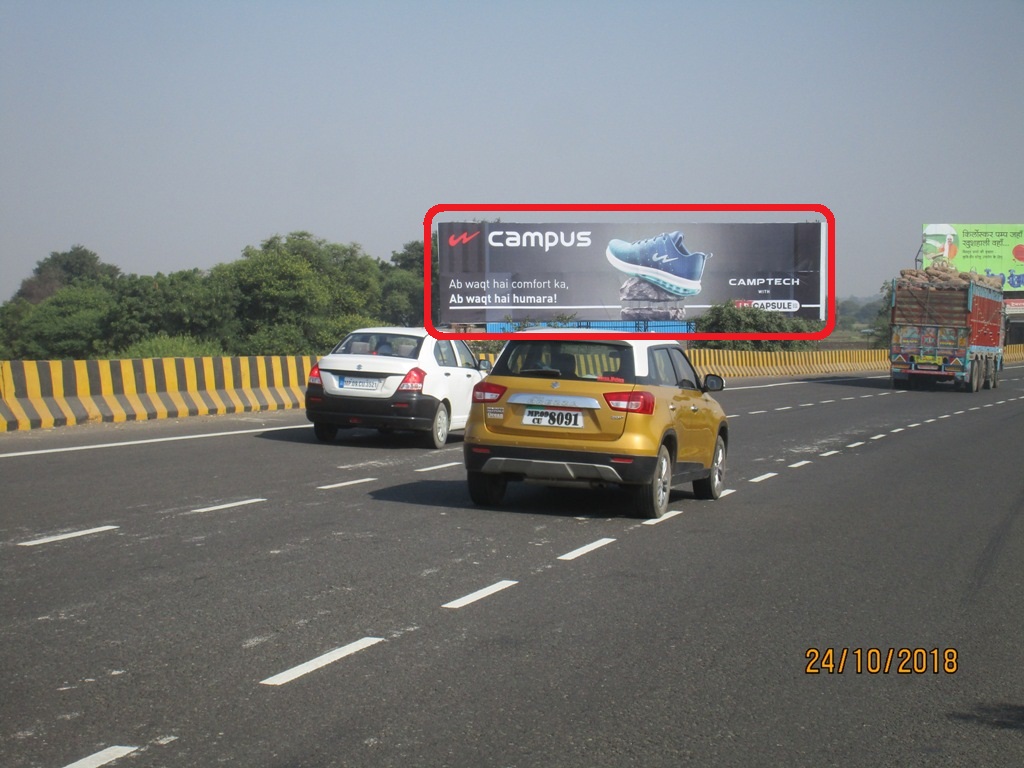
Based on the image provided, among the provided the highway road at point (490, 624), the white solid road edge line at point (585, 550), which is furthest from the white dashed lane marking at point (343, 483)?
the white solid road edge line at point (585, 550)

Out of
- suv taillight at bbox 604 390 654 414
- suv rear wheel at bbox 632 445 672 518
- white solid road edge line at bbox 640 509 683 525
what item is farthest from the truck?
suv taillight at bbox 604 390 654 414

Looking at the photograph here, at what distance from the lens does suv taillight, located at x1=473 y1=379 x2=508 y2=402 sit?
33.2 ft

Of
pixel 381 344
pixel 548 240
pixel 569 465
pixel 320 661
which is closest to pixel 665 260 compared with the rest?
pixel 548 240

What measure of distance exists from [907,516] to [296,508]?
18.0 feet

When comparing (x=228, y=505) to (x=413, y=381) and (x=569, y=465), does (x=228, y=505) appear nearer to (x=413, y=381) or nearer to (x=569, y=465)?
(x=569, y=465)

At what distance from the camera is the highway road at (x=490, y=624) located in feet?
14.8

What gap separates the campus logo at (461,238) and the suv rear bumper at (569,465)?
42.0 metres

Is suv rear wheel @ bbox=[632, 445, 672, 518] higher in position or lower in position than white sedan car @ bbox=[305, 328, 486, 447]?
lower

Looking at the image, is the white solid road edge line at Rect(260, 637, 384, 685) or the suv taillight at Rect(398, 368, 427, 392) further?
the suv taillight at Rect(398, 368, 427, 392)

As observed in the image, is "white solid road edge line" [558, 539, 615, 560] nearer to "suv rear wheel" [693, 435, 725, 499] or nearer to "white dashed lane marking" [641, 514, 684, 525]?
"white dashed lane marking" [641, 514, 684, 525]

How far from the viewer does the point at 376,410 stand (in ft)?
50.5

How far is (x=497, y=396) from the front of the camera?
33.2 ft

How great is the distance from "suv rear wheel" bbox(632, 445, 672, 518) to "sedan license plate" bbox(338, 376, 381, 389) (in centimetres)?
599
